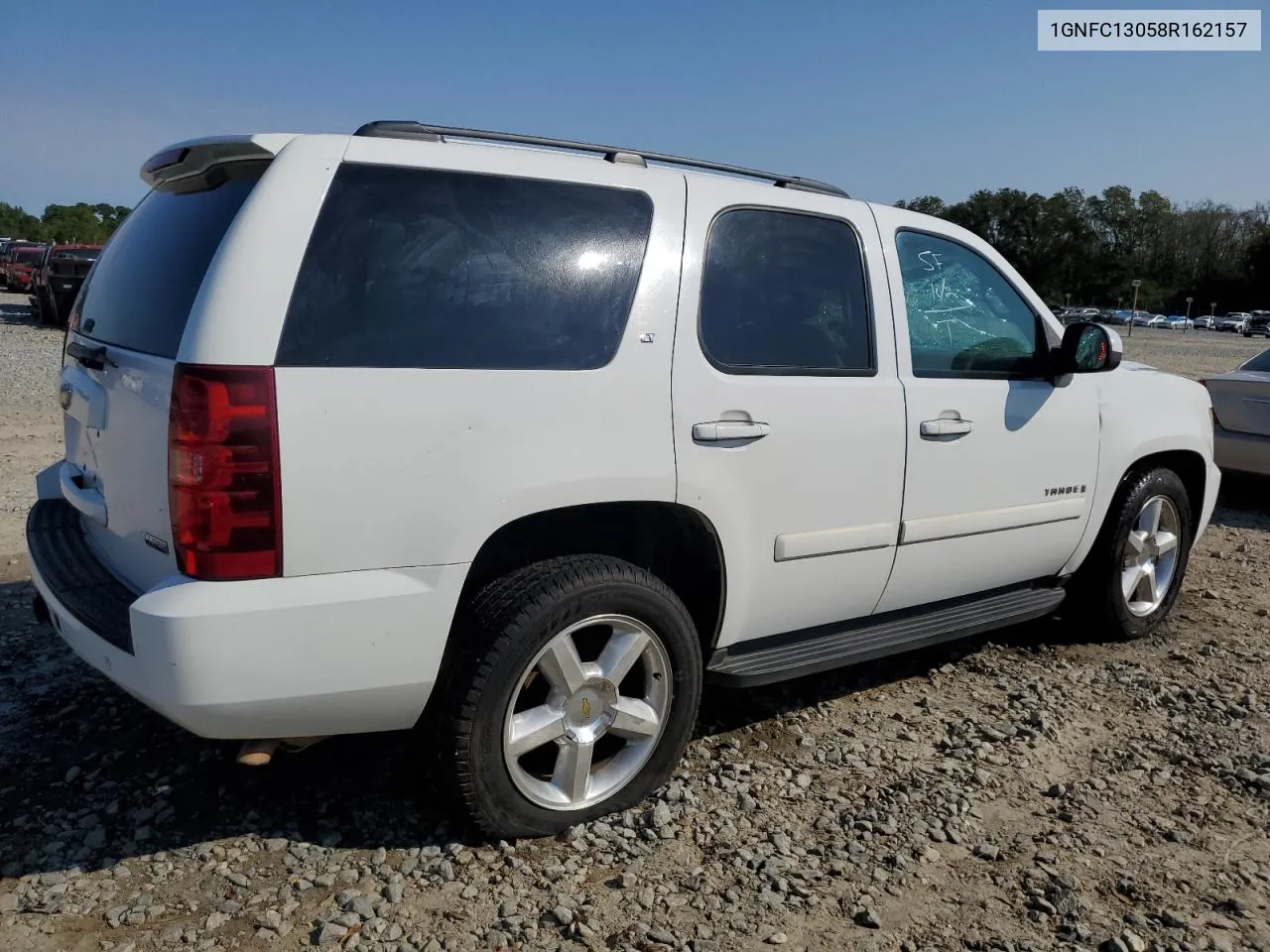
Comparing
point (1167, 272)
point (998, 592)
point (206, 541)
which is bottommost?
point (998, 592)

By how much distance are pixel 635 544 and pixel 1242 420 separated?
6684 millimetres

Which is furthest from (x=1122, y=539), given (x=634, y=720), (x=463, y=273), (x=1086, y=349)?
(x=463, y=273)

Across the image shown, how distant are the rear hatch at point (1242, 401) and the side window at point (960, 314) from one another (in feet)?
15.0

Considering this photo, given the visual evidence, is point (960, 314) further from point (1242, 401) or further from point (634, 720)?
point (1242, 401)

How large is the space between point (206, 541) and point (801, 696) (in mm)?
2512

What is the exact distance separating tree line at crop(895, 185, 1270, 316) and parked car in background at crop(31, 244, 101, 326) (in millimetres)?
63059

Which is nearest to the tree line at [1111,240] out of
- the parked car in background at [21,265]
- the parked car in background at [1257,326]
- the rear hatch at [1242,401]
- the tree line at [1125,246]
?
the tree line at [1125,246]

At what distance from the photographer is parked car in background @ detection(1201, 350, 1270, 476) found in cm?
773

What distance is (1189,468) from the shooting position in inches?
196

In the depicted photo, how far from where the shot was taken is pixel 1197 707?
4066mm

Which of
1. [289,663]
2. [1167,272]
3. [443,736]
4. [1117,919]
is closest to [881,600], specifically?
[1117,919]

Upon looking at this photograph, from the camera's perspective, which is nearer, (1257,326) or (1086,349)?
(1086,349)

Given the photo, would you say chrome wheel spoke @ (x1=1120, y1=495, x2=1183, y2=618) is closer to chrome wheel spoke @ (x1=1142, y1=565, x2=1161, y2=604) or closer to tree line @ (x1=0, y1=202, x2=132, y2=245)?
chrome wheel spoke @ (x1=1142, y1=565, x2=1161, y2=604)

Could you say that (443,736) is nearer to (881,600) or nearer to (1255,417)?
(881,600)
